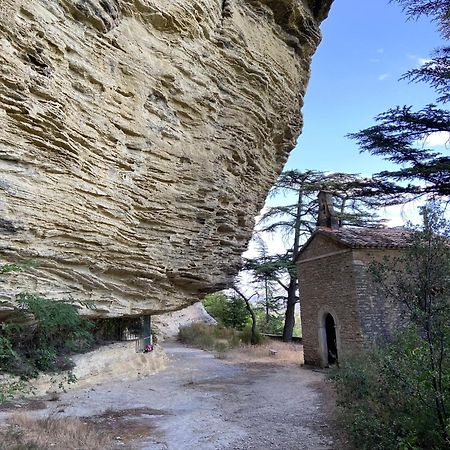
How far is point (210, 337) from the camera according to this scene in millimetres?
20547

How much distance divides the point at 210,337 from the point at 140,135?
1631 centimetres

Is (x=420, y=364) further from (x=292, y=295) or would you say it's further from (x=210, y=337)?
(x=292, y=295)

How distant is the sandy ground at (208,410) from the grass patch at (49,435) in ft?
1.16

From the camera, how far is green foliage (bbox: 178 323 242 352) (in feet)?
64.1

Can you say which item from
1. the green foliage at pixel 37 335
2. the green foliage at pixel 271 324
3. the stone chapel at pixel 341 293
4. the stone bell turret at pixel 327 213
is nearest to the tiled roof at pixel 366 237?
the stone chapel at pixel 341 293

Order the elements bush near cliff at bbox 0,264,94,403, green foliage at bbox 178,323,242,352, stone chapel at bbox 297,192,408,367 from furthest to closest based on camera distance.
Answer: green foliage at bbox 178,323,242,352 → stone chapel at bbox 297,192,408,367 → bush near cliff at bbox 0,264,94,403

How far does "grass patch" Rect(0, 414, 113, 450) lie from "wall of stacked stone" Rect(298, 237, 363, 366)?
7352 mm

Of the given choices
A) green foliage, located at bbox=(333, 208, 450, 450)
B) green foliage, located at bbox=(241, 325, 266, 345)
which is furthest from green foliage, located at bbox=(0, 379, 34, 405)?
green foliage, located at bbox=(241, 325, 266, 345)

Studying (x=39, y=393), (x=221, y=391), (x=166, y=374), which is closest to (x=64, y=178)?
(x=39, y=393)

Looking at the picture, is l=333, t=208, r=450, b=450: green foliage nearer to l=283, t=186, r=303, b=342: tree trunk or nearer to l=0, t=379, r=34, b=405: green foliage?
l=0, t=379, r=34, b=405: green foliage

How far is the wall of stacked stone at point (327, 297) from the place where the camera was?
38.7 ft

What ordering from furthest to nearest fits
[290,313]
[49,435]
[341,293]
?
[290,313], [341,293], [49,435]

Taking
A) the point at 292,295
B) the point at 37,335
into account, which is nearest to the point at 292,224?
the point at 292,295

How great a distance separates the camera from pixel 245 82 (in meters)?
7.72
